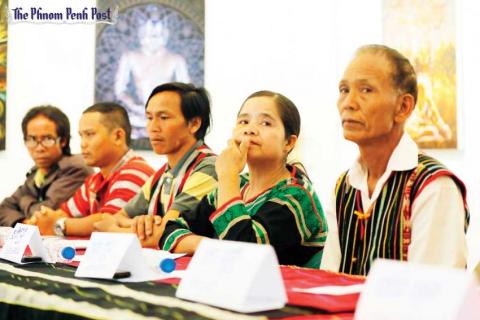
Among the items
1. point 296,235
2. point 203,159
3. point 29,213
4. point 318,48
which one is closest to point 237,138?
point 296,235

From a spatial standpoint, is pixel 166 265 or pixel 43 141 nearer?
pixel 166 265

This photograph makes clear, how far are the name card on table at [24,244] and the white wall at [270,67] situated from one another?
99.0 inches

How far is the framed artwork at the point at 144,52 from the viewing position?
15.8ft

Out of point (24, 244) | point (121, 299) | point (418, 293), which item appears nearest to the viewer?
point (418, 293)

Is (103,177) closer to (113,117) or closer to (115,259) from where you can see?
(113,117)

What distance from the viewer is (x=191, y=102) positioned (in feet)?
9.01

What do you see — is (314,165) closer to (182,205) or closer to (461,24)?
(461,24)

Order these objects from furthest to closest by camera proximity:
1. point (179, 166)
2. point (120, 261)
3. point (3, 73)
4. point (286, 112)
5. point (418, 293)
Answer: point (3, 73), point (179, 166), point (286, 112), point (120, 261), point (418, 293)

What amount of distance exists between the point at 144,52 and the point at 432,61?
80.6 inches

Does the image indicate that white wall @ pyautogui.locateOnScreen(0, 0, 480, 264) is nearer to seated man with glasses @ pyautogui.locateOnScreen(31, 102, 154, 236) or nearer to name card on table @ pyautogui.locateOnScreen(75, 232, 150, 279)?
seated man with glasses @ pyautogui.locateOnScreen(31, 102, 154, 236)

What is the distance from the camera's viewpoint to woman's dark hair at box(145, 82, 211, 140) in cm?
272

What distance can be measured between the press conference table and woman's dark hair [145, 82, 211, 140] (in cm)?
117

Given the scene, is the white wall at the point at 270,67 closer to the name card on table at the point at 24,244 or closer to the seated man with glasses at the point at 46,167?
the seated man with glasses at the point at 46,167

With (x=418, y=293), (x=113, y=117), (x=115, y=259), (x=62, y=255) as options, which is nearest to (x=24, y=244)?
(x=62, y=255)
